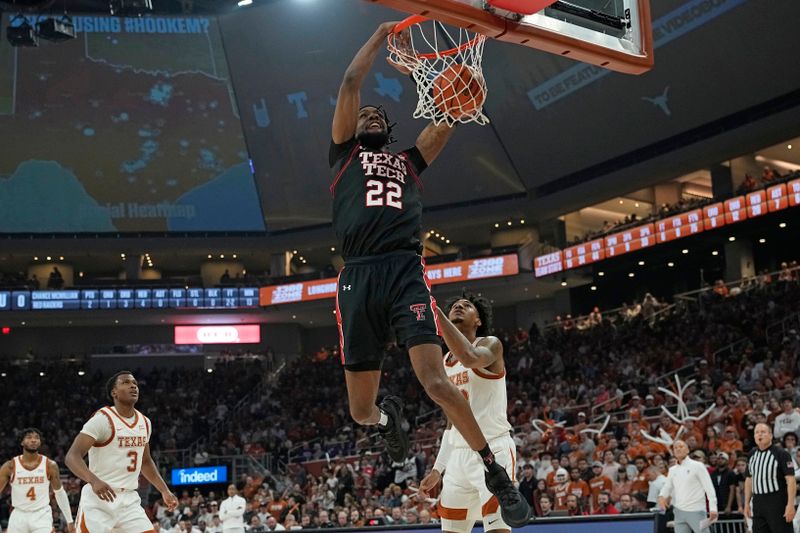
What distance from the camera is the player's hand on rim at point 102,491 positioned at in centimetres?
775

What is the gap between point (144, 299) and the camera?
4028 centimetres

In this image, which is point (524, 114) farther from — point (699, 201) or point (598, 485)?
point (598, 485)

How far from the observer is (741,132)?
30.9m

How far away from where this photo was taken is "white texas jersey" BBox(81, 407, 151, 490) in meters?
8.38

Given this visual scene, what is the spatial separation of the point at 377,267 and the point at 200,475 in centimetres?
2494

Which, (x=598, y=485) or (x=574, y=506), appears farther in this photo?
(x=598, y=485)

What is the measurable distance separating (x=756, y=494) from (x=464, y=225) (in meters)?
29.8

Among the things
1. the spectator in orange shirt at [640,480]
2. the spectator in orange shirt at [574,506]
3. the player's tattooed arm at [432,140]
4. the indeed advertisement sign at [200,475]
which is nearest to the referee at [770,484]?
the spectator in orange shirt at [640,480]

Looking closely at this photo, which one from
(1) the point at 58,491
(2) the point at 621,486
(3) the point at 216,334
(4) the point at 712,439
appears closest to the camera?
(1) the point at 58,491

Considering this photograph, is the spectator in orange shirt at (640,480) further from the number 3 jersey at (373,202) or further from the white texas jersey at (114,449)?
the number 3 jersey at (373,202)

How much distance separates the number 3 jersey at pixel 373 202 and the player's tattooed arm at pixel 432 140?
297mm

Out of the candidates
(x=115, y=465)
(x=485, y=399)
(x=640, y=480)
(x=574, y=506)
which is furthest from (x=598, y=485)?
(x=115, y=465)

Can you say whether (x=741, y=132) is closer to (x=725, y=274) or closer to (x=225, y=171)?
(x=725, y=274)

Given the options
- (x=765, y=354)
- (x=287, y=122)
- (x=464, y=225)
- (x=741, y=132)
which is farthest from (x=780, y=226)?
(x=287, y=122)
